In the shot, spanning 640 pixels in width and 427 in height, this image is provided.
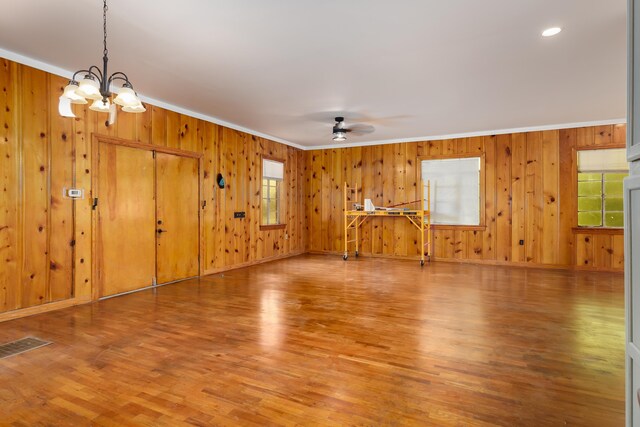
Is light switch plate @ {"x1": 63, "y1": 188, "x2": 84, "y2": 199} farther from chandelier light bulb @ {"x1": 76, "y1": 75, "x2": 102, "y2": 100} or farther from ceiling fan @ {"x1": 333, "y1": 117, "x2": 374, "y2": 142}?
ceiling fan @ {"x1": 333, "y1": 117, "x2": 374, "y2": 142}

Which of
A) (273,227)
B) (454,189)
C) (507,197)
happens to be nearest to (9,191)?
(273,227)

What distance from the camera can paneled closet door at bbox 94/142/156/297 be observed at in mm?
4301

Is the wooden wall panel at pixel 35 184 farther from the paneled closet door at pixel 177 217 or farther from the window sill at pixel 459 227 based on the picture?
the window sill at pixel 459 227

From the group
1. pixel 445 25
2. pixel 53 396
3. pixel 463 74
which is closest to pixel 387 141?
pixel 463 74

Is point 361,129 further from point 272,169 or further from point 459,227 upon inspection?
point 459,227

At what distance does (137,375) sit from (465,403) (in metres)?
2.07

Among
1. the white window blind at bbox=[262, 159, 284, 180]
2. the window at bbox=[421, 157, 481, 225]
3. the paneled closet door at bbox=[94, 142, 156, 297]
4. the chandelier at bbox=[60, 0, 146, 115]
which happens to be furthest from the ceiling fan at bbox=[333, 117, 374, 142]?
the chandelier at bbox=[60, 0, 146, 115]

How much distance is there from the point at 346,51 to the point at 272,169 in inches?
177

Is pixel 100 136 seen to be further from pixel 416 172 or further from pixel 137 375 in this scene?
pixel 416 172

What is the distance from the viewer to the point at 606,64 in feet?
12.1

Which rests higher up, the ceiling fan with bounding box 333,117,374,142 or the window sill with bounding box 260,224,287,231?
the ceiling fan with bounding box 333,117,374,142

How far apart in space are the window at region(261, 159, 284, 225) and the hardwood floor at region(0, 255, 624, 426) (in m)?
3.12

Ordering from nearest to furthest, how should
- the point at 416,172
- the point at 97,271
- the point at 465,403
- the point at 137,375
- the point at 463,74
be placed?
the point at 465,403
the point at 137,375
the point at 463,74
the point at 97,271
the point at 416,172

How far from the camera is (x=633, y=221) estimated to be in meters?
1.02
